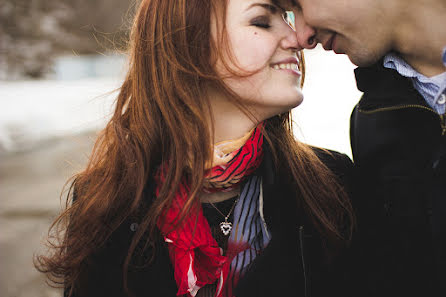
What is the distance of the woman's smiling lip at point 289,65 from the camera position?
2003mm

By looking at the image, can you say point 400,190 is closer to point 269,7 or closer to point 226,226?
point 226,226

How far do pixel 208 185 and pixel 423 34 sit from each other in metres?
1.18

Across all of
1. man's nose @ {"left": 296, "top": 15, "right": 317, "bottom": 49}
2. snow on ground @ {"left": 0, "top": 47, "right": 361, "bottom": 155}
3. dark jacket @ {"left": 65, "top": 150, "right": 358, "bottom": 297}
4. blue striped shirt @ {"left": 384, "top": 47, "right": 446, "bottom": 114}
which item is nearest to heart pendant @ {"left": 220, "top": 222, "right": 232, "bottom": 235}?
dark jacket @ {"left": 65, "top": 150, "right": 358, "bottom": 297}

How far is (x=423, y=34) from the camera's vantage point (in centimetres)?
176

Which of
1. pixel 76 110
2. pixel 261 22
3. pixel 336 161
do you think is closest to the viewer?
pixel 261 22

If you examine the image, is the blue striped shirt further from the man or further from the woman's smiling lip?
the woman's smiling lip

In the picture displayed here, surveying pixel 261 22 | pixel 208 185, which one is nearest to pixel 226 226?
pixel 208 185

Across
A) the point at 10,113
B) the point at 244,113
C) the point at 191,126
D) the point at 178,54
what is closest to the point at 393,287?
the point at 244,113

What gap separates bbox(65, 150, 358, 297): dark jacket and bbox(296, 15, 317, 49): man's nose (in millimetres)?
614

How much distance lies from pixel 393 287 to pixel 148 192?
122 centimetres

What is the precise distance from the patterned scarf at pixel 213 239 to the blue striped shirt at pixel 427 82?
75cm

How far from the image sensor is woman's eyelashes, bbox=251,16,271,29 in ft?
6.34

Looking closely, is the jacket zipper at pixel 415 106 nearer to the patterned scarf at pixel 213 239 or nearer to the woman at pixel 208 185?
the woman at pixel 208 185

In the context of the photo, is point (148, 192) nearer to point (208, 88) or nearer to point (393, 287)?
point (208, 88)
